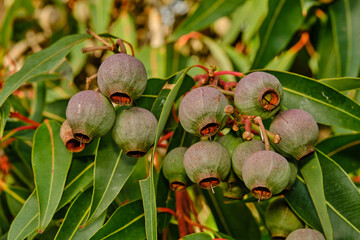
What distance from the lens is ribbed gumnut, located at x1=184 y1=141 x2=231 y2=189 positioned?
111cm

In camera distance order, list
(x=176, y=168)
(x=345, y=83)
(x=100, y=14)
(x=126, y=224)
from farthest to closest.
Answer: (x=100, y=14), (x=345, y=83), (x=126, y=224), (x=176, y=168)

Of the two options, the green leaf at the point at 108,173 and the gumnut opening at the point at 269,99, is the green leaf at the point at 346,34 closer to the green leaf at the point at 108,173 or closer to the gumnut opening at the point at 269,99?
the gumnut opening at the point at 269,99

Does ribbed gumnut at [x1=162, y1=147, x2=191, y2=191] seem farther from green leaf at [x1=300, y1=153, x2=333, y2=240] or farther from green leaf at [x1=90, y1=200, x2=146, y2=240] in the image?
green leaf at [x1=300, y1=153, x2=333, y2=240]

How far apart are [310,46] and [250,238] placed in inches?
49.1

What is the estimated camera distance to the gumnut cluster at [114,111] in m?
1.14

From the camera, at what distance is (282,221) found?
1267 millimetres

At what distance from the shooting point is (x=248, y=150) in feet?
3.72

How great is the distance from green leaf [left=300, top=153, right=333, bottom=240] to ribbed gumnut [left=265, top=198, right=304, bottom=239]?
0.11 metres

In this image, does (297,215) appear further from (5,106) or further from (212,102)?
(5,106)

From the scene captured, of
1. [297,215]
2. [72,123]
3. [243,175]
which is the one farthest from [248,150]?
[72,123]

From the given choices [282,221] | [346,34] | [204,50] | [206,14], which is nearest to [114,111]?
[282,221]

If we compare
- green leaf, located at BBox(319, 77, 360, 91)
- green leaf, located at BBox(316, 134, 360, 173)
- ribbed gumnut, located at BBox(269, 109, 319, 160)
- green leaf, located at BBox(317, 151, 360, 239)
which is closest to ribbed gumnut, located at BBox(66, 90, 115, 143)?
ribbed gumnut, located at BBox(269, 109, 319, 160)

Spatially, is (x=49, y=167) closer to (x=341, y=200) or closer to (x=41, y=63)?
(x=41, y=63)

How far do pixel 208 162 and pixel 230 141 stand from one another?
152 mm
